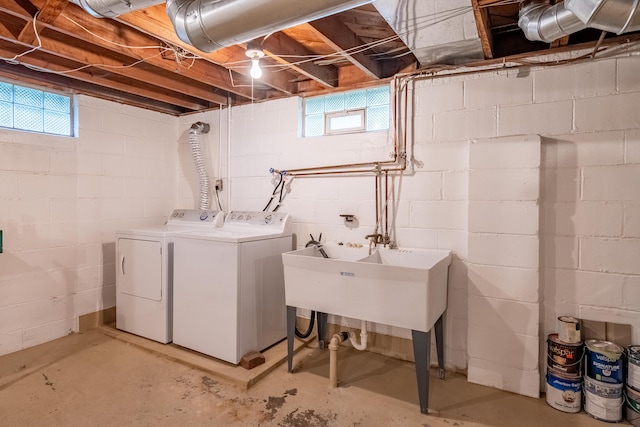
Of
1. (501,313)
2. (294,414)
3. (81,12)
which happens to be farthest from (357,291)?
(81,12)

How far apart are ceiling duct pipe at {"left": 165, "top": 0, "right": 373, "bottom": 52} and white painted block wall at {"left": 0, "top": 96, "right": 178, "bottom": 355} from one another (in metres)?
1.99

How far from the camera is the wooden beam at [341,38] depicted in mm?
1918

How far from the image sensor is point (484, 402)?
2.07m

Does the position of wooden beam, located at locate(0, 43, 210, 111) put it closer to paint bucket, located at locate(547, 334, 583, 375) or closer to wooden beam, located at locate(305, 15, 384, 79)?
wooden beam, located at locate(305, 15, 384, 79)

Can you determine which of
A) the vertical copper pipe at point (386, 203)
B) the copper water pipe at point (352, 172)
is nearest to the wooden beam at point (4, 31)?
the copper water pipe at point (352, 172)

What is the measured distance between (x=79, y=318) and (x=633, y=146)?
4204mm

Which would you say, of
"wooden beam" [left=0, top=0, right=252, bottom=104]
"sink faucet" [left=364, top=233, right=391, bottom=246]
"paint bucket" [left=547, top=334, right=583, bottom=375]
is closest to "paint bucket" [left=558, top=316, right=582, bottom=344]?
"paint bucket" [left=547, top=334, right=583, bottom=375]

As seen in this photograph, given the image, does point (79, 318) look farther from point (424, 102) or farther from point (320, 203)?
point (424, 102)

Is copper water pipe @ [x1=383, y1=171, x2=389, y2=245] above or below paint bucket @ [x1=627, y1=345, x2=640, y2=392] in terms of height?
above

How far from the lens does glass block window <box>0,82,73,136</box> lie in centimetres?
265

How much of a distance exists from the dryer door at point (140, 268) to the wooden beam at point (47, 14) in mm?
1519

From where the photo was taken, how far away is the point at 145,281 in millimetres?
2803

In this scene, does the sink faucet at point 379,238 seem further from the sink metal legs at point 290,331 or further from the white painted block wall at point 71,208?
the white painted block wall at point 71,208

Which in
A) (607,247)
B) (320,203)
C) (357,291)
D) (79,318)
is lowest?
(79,318)
